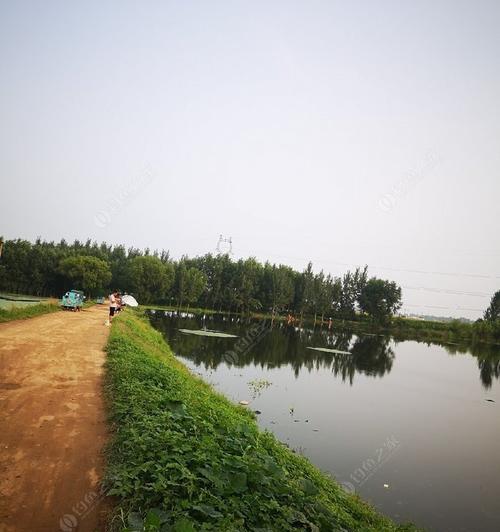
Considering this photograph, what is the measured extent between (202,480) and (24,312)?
68.1ft

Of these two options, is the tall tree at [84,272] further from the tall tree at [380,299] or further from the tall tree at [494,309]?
the tall tree at [494,309]

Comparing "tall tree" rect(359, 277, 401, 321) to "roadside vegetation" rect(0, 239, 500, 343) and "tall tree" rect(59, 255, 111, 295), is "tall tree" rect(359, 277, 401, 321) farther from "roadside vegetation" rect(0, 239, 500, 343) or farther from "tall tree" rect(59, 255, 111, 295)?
"tall tree" rect(59, 255, 111, 295)

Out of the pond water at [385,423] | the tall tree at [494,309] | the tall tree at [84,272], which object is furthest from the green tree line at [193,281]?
the pond water at [385,423]

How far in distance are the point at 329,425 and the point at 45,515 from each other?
1228 cm

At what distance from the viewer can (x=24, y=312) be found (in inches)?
842

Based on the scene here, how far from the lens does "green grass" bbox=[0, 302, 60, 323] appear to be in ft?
61.9

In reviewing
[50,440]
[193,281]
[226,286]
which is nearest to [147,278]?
[193,281]

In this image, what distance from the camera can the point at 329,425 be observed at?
14.6 metres

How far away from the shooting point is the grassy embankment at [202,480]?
445cm

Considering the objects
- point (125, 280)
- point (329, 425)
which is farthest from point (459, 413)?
point (125, 280)

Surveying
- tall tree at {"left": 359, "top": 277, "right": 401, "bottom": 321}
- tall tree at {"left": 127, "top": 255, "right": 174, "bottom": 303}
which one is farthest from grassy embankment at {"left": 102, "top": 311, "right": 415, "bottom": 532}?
tall tree at {"left": 359, "top": 277, "right": 401, "bottom": 321}

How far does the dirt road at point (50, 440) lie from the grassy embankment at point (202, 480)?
38 cm

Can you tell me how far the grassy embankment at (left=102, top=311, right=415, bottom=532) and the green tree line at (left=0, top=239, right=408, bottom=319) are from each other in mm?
60955

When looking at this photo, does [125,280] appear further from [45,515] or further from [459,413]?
[45,515]
